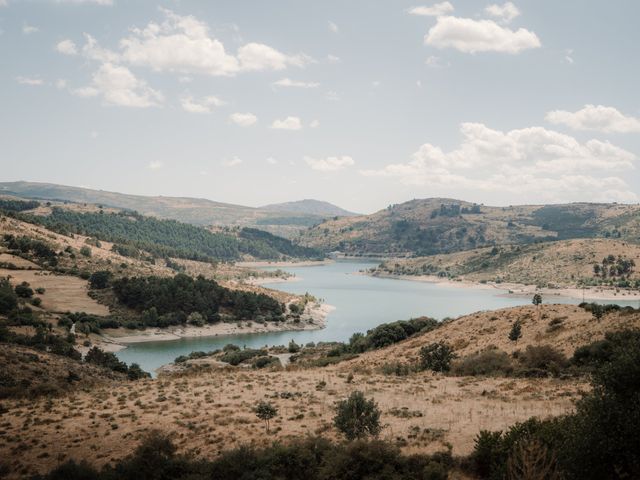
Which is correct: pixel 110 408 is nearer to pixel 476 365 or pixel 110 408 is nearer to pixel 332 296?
pixel 476 365

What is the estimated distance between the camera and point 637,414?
1184 centimetres

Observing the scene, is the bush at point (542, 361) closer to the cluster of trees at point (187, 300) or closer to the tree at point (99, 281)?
the cluster of trees at point (187, 300)

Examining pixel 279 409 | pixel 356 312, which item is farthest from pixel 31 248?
pixel 279 409

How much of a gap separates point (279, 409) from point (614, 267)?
196257 mm

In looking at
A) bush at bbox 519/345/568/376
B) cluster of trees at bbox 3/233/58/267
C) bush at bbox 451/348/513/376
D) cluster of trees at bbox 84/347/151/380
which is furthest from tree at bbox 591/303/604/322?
cluster of trees at bbox 3/233/58/267

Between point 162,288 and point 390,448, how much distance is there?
10826cm

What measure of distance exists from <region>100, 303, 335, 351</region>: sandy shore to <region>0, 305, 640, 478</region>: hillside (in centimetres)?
6652

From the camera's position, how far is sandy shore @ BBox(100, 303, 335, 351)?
320 ft

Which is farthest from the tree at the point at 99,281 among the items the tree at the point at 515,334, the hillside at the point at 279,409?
the tree at the point at 515,334

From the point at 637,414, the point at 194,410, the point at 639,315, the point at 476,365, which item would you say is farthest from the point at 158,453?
the point at 639,315

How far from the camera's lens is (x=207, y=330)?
366ft

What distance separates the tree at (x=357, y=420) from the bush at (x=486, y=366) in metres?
13.7

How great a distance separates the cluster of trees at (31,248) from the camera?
136 metres

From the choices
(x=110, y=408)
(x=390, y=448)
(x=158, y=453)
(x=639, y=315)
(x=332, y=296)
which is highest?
(x=639, y=315)
